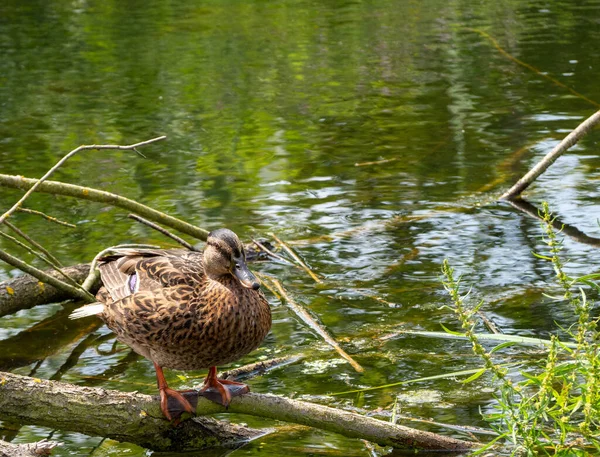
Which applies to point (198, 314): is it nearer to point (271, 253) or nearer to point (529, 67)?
point (271, 253)

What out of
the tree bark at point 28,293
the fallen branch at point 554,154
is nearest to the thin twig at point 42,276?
the tree bark at point 28,293

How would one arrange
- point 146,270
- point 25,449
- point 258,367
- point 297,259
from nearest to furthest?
point 25,449 → point 146,270 → point 258,367 → point 297,259

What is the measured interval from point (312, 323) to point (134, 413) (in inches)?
76.2

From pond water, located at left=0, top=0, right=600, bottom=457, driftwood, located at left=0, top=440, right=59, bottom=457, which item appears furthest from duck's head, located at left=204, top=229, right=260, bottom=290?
driftwood, located at left=0, top=440, right=59, bottom=457

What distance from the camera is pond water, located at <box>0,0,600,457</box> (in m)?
5.52

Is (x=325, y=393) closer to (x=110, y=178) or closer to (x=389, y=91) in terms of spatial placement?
(x=110, y=178)

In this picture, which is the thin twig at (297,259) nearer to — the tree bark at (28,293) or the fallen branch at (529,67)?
the tree bark at (28,293)

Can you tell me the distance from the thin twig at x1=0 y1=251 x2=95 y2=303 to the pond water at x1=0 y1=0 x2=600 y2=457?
0.35 metres

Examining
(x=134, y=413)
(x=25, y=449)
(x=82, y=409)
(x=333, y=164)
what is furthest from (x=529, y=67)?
→ (x=25, y=449)

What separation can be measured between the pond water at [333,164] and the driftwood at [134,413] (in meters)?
0.37

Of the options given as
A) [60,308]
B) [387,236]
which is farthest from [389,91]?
[60,308]

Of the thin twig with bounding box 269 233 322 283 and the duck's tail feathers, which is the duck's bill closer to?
the duck's tail feathers

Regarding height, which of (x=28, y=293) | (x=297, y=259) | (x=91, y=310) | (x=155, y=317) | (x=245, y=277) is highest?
(x=245, y=277)

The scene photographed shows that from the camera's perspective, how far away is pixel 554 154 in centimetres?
741
